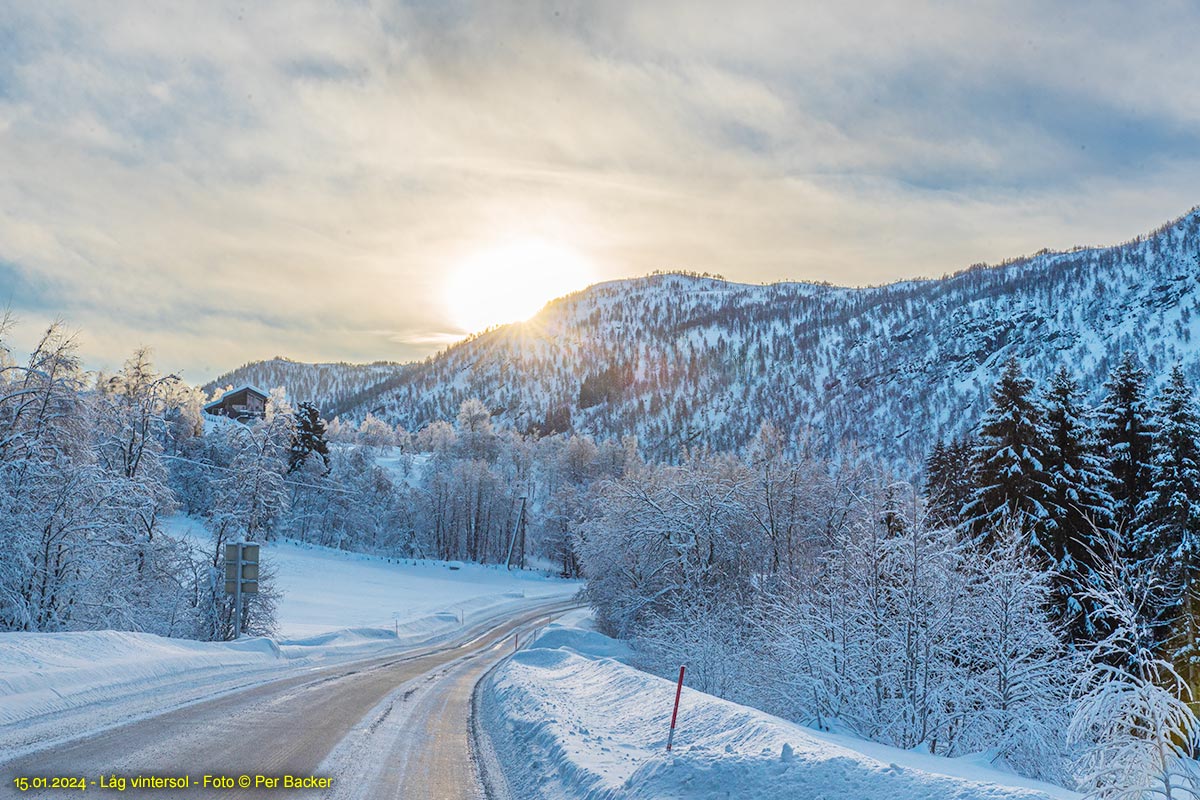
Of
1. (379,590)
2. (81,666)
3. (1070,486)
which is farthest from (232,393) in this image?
(1070,486)

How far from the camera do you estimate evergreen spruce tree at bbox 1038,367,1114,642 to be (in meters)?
25.9

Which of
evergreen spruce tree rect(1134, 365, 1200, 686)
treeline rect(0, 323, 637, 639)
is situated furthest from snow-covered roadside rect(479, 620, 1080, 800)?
evergreen spruce tree rect(1134, 365, 1200, 686)

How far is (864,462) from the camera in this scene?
40000 millimetres

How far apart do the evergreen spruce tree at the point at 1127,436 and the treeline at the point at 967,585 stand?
2.8 inches

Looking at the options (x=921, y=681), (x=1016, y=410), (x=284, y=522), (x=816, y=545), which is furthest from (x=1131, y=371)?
(x=284, y=522)

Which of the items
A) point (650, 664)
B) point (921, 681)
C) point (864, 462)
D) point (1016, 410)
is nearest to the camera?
point (921, 681)

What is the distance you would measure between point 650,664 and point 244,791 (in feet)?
65.2

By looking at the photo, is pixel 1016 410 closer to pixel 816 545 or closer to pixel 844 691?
pixel 816 545

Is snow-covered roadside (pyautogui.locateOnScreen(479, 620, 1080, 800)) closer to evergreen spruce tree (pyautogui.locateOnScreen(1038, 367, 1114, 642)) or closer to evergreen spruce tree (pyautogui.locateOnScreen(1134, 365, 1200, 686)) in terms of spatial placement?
evergreen spruce tree (pyautogui.locateOnScreen(1134, 365, 1200, 686))

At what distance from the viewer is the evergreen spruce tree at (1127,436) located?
26.9 metres

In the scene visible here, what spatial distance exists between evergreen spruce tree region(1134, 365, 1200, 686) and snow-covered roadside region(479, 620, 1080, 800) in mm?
17649

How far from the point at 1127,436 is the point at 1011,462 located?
14.3 feet

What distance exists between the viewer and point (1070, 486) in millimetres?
26719

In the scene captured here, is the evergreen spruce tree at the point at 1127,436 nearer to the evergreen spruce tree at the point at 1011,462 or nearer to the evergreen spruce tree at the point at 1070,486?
the evergreen spruce tree at the point at 1070,486
